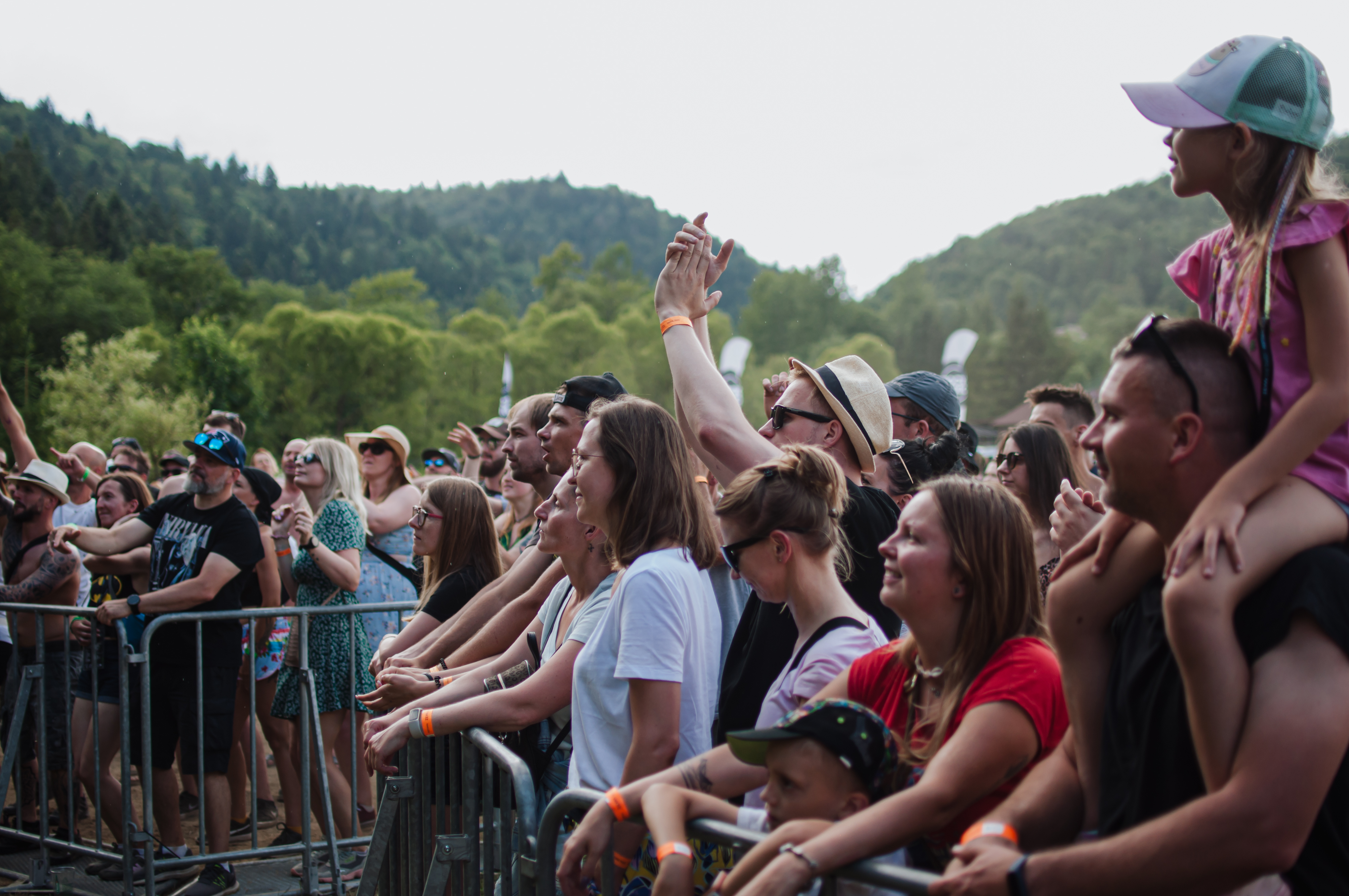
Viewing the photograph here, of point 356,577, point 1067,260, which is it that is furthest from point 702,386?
point 1067,260

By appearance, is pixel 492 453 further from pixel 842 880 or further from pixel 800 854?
pixel 800 854

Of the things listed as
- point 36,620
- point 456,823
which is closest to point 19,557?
point 36,620

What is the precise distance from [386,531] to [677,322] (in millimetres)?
4351

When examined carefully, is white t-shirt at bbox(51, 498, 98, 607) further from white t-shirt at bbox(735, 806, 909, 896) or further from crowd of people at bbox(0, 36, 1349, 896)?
white t-shirt at bbox(735, 806, 909, 896)

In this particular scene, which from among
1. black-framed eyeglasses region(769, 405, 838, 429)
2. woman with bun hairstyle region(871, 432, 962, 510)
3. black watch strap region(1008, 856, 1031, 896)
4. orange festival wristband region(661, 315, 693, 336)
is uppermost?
orange festival wristband region(661, 315, 693, 336)

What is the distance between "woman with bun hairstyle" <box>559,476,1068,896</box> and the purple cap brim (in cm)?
85

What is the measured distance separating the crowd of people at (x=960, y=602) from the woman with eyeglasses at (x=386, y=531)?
1.31 m

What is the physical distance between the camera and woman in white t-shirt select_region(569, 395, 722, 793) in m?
2.80

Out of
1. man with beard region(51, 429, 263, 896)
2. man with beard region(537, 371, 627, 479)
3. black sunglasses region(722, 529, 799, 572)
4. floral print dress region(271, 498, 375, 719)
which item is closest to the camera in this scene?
black sunglasses region(722, 529, 799, 572)

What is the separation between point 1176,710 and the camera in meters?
1.77

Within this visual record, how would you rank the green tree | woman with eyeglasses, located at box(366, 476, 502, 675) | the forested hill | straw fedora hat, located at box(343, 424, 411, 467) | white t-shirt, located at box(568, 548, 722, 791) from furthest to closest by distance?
the forested hill
the green tree
straw fedora hat, located at box(343, 424, 411, 467)
woman with eyeglasses, located at box(366, 476, 502, 675)
white t-shirt, located at box(568, 548, 722, 791)

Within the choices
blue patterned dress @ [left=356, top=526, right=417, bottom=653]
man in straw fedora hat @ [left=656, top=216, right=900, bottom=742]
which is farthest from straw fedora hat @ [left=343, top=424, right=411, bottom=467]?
man in straw fedora hat @ [left=656, top=216, right=900, bottom=742]

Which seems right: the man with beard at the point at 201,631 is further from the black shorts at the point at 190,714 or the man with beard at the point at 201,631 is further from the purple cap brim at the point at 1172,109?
the purple cap brim at the point at 1172,109

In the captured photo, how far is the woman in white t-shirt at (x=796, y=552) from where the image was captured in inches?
103
